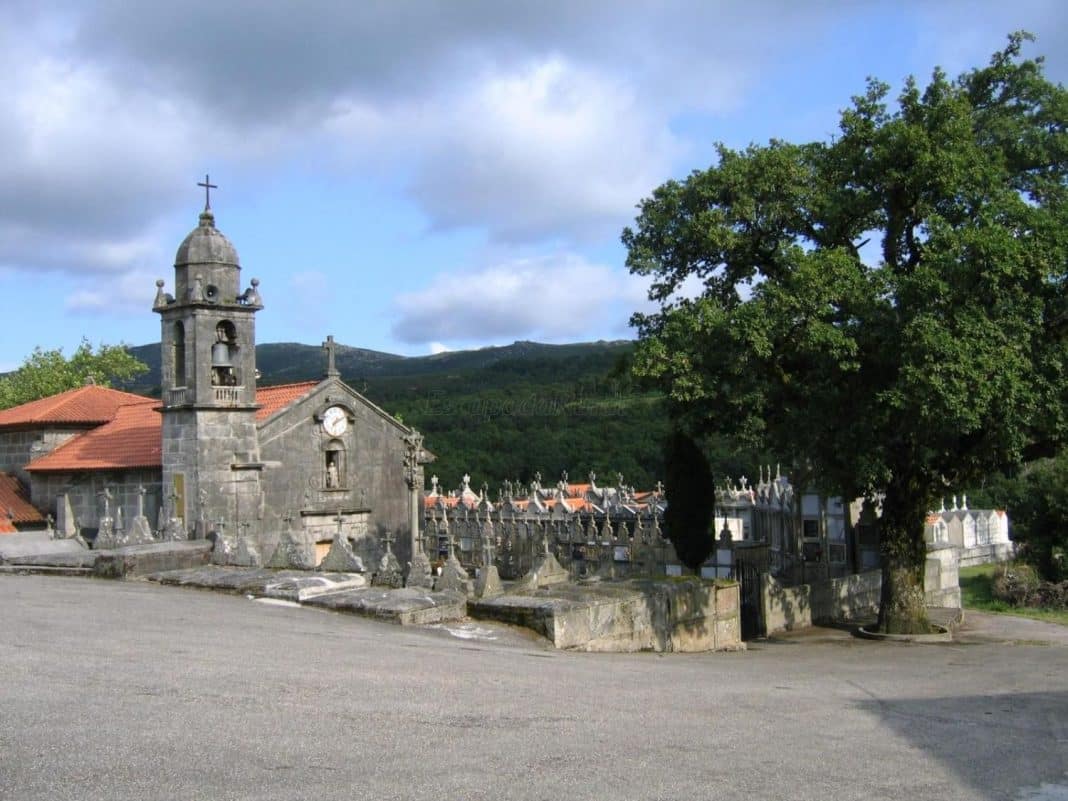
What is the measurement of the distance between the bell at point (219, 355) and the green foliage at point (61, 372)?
23.8 meters

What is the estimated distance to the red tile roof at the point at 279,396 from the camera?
26844 millimetres

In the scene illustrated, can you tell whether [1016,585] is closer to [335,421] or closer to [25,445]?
[335,421]

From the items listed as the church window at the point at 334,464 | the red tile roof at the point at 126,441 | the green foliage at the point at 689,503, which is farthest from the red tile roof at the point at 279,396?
the green foliage at the point at 689,503

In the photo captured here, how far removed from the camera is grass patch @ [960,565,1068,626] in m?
23.2

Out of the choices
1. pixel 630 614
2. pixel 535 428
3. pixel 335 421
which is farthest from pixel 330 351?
pixel 535 428

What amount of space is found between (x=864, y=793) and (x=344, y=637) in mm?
6108

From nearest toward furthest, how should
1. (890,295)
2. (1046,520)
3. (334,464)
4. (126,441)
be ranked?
(890,295) < (126,441) < (334,464) < (1046,520)

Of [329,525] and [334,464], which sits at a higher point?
[334,464]

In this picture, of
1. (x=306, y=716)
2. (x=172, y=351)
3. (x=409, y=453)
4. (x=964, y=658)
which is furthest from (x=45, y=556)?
(x=964, y=658)

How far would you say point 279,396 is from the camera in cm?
2853

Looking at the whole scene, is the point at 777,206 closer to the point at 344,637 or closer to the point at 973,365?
the point at 973,365

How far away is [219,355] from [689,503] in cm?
1102

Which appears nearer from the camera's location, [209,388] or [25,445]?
[209,388]

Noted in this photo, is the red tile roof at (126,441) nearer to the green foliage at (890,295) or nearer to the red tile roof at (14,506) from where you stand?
the red tile roof at (14,506)
